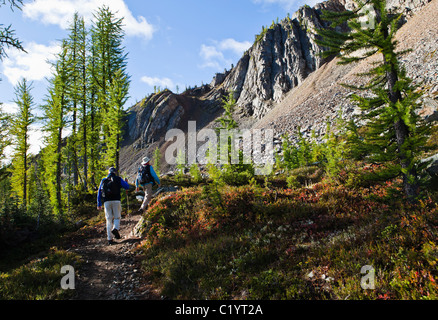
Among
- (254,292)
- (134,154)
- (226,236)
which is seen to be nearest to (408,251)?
(254,292)

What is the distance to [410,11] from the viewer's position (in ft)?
142

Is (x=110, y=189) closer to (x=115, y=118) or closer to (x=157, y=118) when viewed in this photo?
(x=115, y=118)

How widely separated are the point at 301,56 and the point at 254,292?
72446mm

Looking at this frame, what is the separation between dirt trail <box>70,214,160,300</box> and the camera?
16.4 ft

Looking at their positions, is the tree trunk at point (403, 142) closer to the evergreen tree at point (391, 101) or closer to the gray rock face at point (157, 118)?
the evergreen tree at point (391, 101)

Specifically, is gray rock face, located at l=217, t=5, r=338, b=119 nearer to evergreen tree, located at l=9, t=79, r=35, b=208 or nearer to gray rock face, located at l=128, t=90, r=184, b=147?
gray rock face, located at l=128, t=90, r=184, b=147

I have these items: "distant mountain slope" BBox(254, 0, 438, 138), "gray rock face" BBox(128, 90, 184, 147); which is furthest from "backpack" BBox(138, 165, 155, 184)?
"gray rock face" BBox(128, 90, 184, 147)

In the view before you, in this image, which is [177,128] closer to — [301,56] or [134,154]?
[134,154]

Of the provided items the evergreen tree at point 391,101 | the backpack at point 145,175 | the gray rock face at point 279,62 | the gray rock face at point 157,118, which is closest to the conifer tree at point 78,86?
the backpack at point 145,175

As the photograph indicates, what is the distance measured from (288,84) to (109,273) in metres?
68.2

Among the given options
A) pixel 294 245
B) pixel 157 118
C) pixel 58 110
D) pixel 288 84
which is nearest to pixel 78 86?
pixel 58 110

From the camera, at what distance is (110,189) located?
26.1ft

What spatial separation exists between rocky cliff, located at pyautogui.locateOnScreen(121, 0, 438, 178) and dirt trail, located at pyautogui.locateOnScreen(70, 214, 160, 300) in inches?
372

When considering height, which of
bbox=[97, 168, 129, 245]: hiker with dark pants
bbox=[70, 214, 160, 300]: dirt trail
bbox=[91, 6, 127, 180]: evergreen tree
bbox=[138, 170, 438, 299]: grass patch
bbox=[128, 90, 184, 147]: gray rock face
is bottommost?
bbox=[70, 214, 160, 300]: dirt trail
